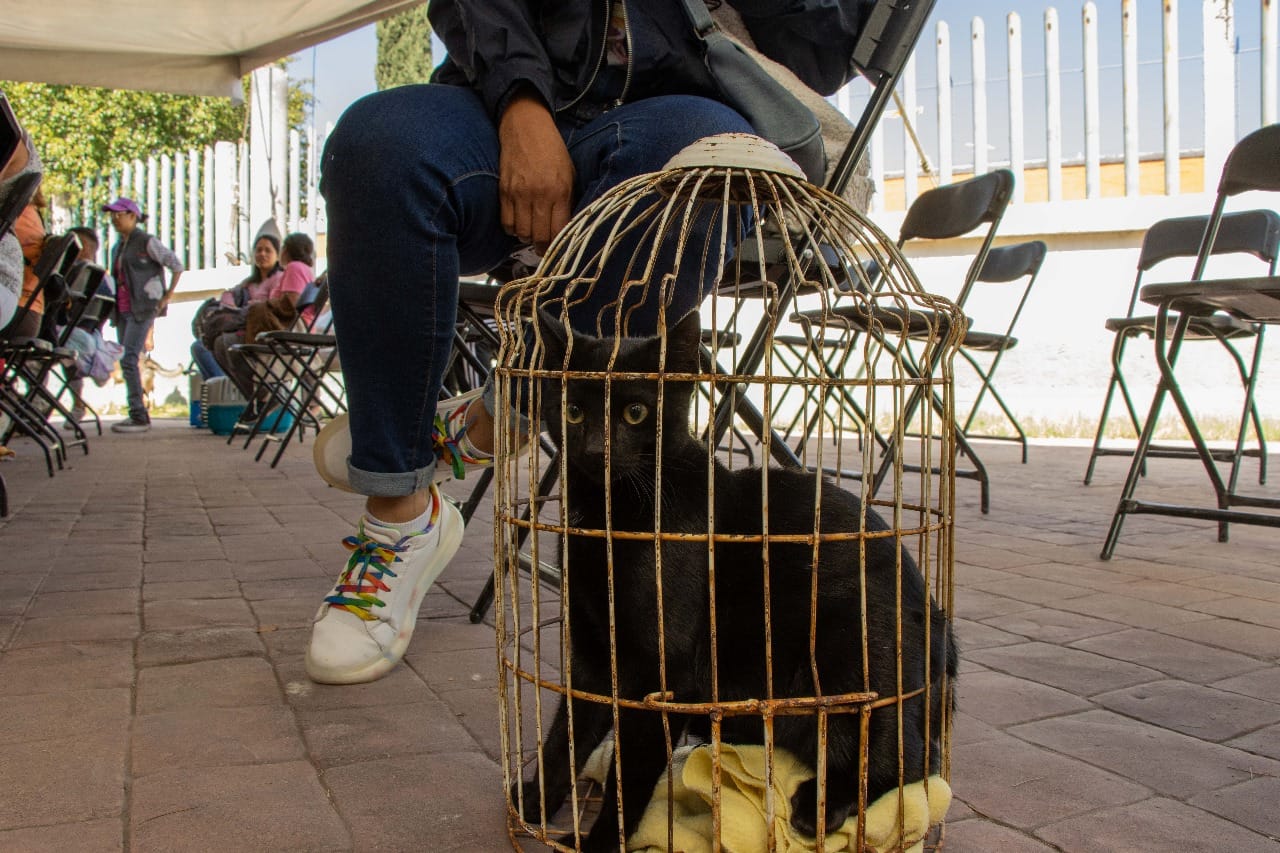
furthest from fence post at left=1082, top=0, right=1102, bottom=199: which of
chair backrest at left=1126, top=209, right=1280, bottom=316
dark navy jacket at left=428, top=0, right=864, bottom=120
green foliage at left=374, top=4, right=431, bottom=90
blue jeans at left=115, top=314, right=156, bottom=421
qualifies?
green foliage at left=374, top=4, right=431, bottom=90

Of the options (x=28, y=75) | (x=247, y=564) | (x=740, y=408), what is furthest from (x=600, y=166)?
(x=28, y=75)

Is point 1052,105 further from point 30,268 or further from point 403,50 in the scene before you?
point 403,50

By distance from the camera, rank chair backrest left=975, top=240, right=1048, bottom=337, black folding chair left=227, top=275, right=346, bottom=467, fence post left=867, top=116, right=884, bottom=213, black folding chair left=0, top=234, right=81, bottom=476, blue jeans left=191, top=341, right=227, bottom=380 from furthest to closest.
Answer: blue jeans left=191, top=341, right=227, bottom=380 < fence post left=867, top=116, right=884, bottom=213 < chair backrest left=975, top=240, right=1048, bottom=337 < black folding chair left=227, top=275, right=346, bottom=467 < black folding chair left=0, top=234, right=81, bottom=476

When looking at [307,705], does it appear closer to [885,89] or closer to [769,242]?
[769,242]

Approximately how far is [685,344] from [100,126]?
16691 mm

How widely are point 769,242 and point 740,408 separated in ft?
1.44

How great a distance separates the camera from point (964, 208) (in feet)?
12.9

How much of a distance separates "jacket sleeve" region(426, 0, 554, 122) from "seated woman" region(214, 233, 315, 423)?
5.18 metres

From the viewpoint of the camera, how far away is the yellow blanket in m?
1.09

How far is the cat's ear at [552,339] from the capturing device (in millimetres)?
1335

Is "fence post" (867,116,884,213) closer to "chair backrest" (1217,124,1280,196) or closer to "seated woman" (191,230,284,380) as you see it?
"chair backrest" (1217,124,1280,196)

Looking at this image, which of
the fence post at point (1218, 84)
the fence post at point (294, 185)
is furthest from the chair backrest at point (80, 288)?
the fence post at point (1218, 84)

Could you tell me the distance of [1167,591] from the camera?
2.53 metres

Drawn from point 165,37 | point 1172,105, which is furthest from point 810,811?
point 1172,105
